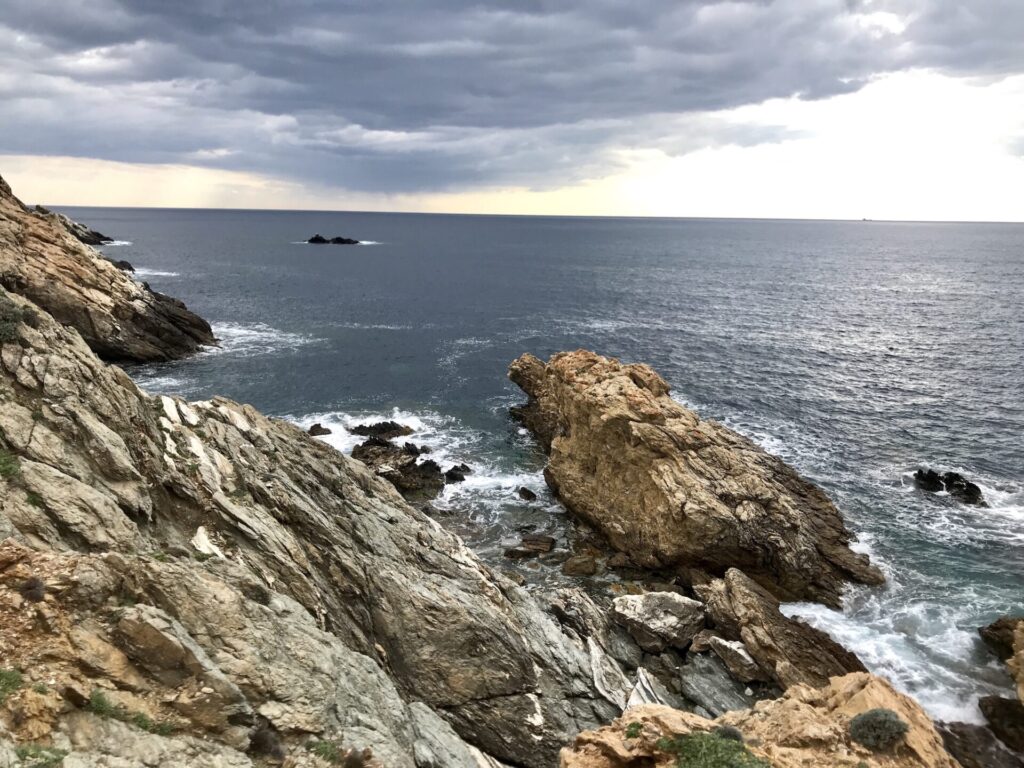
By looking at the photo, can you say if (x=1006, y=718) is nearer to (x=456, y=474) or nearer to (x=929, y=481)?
(x=929, y=481)

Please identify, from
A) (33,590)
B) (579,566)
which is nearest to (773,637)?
(579,566)

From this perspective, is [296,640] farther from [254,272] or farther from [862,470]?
[254,272]

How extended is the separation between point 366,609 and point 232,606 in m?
8.28

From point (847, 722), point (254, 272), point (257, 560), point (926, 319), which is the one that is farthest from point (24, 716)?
point (254, 272)

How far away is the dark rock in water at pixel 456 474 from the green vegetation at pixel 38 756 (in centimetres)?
3792

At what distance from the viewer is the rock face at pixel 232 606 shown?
12211mm

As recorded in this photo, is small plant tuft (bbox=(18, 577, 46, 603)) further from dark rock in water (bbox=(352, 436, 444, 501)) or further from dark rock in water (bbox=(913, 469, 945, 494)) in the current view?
dark rock in water (bbox=(913, 469, 945, 494))

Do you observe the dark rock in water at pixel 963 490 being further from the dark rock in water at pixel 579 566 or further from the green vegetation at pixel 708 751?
the green vegetation at pixel 708 751

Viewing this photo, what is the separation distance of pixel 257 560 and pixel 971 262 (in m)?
238

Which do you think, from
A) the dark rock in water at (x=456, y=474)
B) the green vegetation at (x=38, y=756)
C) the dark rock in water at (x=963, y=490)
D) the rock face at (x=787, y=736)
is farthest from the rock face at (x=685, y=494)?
the green vegetation at (x=38, y=756)

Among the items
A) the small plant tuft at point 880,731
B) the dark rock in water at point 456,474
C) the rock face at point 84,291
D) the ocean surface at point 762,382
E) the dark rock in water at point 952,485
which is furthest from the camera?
the rock face at point 84,291

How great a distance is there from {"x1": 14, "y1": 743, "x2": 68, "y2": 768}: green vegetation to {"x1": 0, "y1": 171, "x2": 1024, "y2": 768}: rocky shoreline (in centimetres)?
5

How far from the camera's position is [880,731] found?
16281 mm

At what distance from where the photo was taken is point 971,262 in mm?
195375
